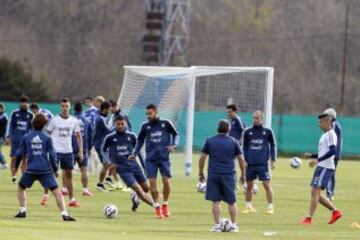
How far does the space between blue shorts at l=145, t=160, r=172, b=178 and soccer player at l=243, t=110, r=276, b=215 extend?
205cm

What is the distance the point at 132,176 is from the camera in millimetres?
23297

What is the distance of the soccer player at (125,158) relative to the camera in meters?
23.2

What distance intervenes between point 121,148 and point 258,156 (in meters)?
3.05

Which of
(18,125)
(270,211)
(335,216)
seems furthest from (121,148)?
(18,125)

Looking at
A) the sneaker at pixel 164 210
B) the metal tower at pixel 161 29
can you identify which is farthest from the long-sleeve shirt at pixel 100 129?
the metal tower at pixel 161 29

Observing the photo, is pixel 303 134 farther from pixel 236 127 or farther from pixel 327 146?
pixel 327 146

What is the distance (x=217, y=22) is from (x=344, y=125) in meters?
30.7

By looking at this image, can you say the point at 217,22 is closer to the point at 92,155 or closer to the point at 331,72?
the point at 331,72

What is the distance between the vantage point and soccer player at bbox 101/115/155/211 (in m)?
23.2

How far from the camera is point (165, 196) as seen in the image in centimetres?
2355

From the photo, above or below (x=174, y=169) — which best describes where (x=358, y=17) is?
above

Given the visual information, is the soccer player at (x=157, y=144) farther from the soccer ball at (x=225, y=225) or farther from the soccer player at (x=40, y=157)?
the soccer ball at (x=225, y=225)

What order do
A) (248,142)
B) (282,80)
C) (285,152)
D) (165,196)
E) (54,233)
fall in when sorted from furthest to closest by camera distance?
(282,80) → (285,152) → (248,142) → (165,196) → (54,233)

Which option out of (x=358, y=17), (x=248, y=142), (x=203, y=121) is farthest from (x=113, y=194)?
(x=358, y=17)
